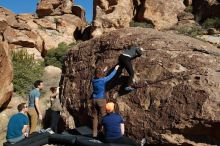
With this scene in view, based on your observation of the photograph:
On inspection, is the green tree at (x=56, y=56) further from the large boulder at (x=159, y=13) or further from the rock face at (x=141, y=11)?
the large boulder at (x=159, y=13)

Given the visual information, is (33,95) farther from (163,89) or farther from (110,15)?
(110,15)

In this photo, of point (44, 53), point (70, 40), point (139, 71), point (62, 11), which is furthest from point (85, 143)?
point (62, 11)

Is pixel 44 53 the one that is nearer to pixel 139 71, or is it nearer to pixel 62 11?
pixel 62 11

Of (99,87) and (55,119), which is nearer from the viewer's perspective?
(99,87)

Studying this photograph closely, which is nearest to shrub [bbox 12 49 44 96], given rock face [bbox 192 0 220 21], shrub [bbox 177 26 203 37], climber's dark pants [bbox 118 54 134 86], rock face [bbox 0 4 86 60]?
rock face [bbox 0 4 86 60]

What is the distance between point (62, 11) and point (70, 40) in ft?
11.8

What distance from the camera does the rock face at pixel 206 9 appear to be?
97.1ft

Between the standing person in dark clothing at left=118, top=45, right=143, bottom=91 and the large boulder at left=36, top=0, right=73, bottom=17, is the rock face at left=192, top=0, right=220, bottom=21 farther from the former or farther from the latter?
the standing person in dark clothing at left=118, top=45, right=143, bottom=91

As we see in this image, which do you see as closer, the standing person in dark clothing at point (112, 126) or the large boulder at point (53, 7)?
the standing person in dark clothing at point (112, 126)

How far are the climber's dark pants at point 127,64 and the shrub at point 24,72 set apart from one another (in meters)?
10.1

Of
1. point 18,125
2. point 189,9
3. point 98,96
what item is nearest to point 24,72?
point 98,96

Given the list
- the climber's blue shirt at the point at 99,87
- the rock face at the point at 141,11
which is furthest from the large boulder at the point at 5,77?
the rock face at the point at 141,11

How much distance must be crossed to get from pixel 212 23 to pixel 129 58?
19.4 meters

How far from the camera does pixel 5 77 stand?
16750 millimetres
